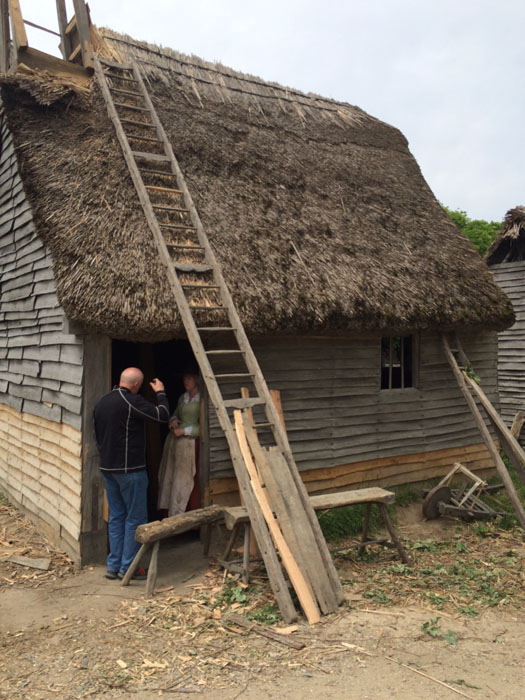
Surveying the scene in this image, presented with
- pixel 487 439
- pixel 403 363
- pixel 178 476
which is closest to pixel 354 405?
pixel 403 363

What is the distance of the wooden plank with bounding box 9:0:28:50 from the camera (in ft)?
25.3

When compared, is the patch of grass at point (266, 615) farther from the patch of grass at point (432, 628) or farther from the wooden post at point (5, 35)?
the wooden post at point (5, 35)

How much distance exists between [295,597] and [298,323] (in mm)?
2955

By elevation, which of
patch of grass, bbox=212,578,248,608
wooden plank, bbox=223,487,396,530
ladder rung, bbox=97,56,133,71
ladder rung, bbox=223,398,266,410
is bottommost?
patch of grass, bbox=212,578,248,608

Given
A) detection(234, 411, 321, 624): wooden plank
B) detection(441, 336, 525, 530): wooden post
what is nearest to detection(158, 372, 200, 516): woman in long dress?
detection(234, 411, 321, 624): wooden plank

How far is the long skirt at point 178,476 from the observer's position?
648 cm

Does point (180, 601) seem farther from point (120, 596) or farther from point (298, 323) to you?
point (298, 323)

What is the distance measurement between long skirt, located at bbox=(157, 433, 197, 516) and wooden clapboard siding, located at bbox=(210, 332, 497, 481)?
0.25 metres

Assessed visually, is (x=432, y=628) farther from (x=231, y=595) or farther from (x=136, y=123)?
(x=136, y=123)

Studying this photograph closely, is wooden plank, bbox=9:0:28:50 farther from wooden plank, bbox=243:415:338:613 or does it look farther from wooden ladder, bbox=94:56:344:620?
wooden plank, bbox=243:415:338:613

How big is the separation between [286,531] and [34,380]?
405 centimetres

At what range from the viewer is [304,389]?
7312mm

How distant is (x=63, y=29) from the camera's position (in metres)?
8.81

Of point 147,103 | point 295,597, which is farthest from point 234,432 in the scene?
point 147,103
